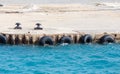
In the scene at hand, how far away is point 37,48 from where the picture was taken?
36031 mm

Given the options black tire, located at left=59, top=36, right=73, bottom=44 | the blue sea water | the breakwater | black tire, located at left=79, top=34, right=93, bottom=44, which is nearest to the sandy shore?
the breakwater

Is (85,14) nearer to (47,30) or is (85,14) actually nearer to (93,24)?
(93,24)

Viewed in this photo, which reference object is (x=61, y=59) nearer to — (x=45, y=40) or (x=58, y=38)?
(x=45, y=40)

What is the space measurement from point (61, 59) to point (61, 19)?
12.7 metres

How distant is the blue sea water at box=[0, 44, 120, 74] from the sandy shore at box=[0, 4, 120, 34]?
2516mm

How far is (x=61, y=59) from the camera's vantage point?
3325 centimetres

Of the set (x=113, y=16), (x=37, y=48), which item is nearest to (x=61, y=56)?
(x=37, y=48)

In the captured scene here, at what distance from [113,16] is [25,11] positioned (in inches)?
317

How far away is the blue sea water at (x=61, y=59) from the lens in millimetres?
30219

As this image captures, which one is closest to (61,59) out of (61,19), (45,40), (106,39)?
(45,40)

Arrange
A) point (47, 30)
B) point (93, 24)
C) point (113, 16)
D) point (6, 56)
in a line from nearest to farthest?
1. point (6, 56)
2. point (47, 30)
3. point (93, 24)
4. point (113, 16)

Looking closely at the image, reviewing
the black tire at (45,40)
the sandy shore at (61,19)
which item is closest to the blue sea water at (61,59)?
the black tire at (45,40)

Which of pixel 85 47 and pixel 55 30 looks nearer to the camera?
pixel 85 47

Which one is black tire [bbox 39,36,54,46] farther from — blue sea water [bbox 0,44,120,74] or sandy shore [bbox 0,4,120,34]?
sandy shore [bbox 0,4,120,34]
